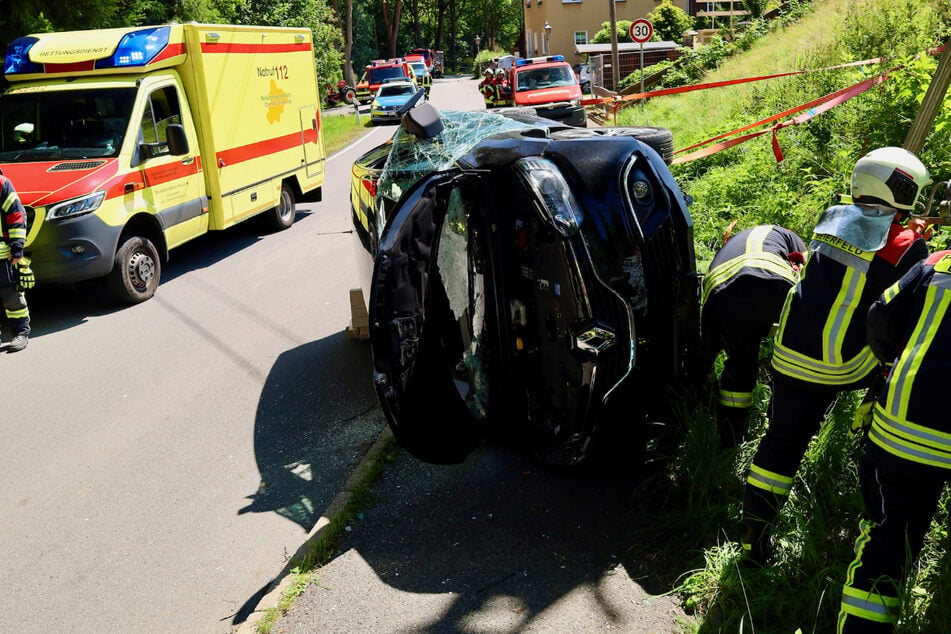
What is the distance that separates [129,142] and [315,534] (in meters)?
5.95

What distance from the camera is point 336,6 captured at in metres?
51.5

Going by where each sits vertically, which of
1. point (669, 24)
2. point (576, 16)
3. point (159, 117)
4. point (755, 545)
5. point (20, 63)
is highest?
point (576, 16)

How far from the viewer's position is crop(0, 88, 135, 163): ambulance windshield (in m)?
8.40

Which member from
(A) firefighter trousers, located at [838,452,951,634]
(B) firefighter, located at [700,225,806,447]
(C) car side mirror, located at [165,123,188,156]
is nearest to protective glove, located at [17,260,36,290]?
(C) car side mirror, located at [165,123,188,156]

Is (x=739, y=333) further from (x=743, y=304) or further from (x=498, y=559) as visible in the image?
(x=498, y=559)

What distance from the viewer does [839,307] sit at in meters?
3.02

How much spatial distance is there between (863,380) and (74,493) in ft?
13.2

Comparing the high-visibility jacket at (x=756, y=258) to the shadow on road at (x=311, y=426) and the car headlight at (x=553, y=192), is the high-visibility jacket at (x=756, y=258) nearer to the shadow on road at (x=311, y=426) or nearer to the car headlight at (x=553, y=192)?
the car headlight at (x=553, y=192)

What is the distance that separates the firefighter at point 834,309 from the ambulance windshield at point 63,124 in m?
7.25

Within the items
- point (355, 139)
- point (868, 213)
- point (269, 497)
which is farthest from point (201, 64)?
point (355, 139)

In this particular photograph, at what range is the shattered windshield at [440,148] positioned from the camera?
4969mm

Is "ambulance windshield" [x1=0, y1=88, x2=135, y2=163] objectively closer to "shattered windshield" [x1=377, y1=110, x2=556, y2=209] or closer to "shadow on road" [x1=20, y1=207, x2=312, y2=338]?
"shadow on road" [x1=20, y1=207, x2=312, y2=338]

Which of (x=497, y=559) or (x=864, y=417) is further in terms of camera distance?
(x=497, y=559)

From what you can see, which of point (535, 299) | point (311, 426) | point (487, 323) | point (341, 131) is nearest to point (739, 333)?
point (535, 299)
